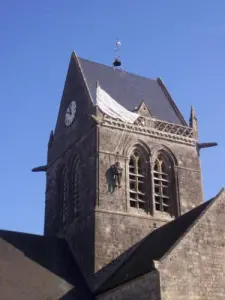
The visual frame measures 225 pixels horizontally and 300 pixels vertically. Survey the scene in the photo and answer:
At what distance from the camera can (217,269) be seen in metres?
15.6

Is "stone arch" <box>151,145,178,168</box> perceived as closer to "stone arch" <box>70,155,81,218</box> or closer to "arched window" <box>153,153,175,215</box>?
"arched window" <box>153,153,175,215</box>

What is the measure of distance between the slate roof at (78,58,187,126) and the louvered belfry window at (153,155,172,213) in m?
2.27

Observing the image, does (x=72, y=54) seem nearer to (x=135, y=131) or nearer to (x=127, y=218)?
(x=135, y=131)

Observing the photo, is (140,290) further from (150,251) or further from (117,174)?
(117,174)

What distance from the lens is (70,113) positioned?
934 inches

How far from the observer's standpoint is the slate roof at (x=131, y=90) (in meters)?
23.3

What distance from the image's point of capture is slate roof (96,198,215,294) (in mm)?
15977

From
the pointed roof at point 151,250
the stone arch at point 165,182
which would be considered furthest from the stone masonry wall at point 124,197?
the pointed roof at point 151,250

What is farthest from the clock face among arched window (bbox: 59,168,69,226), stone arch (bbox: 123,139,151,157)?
stone arch (bbox: 123,139,151,157)

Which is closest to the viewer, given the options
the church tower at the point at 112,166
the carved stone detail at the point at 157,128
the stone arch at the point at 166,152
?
the church tower at the point at 112,166

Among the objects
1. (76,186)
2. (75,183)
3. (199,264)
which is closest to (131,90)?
(75,183)

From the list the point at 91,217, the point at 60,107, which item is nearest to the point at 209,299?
the point at 91,217

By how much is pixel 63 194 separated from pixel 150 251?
663cm

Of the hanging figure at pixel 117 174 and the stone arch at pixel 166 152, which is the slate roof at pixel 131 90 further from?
the hanging figure at pixel 117 174
